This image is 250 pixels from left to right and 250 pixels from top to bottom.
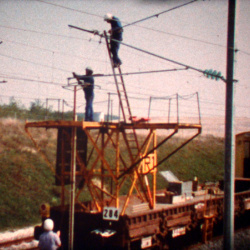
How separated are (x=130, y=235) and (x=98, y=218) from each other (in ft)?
3.71

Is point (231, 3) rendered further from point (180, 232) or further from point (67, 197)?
point (67, 197)

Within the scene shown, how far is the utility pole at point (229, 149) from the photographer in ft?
29.3

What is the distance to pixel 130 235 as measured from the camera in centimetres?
993

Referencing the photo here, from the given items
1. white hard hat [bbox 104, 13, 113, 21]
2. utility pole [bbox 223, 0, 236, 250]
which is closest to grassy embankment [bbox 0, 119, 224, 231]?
white hard hat [bbox 104, 13, 113, 21]

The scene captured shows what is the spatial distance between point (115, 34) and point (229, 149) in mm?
5037

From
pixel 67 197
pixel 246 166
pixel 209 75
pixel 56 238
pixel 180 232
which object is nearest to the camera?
pixel 56 238

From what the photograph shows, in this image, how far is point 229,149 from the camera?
8.98m

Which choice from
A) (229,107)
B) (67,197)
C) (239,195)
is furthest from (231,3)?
(67,197)

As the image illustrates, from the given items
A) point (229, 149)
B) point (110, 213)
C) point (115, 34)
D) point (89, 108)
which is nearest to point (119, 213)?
point (110, 213)

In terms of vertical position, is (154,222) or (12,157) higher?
(12,157)

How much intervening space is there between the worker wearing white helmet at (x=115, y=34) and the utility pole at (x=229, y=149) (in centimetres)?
338

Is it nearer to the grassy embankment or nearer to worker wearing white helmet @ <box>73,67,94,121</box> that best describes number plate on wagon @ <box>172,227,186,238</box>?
worker wearing white helmet @ <box>73,67,94,121</box>

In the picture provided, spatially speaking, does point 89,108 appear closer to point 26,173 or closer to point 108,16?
point 108,16

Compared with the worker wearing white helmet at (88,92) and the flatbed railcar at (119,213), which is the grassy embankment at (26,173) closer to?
the flatbed railcar at (119,213)
